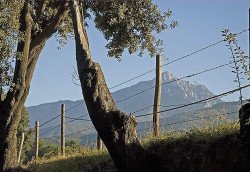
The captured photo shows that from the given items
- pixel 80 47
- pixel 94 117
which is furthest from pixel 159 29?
pixel 94 117

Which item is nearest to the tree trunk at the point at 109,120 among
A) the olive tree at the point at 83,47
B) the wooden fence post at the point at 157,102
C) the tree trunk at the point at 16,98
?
the olive tree at the point at 83,47

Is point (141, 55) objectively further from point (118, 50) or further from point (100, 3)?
point (100, 3)

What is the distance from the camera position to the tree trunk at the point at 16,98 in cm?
1473

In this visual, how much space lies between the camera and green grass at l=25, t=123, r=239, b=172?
867 centimetres

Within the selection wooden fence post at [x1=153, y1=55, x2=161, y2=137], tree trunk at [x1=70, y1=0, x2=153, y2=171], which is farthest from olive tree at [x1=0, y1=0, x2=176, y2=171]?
wooden fence post at [x1=153, y1=55, x2=161, y2=137]

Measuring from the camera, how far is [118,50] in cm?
1756

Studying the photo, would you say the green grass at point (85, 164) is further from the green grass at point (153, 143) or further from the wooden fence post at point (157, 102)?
the wooden fence post at point (157, 102)

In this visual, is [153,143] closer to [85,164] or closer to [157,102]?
[85,164]

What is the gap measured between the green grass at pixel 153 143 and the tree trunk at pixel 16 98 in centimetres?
127

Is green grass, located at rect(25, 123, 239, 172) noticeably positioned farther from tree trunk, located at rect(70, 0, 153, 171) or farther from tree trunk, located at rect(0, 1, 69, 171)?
tree trunk, located at rect(0, 1, 69, 171)

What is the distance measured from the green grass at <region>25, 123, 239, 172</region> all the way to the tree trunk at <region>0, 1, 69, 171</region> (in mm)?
1273

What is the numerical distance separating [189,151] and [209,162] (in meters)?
0.75

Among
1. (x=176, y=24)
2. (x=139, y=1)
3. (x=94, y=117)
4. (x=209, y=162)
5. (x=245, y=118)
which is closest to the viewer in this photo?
(x=245, y=118)

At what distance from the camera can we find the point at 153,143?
10383mm
